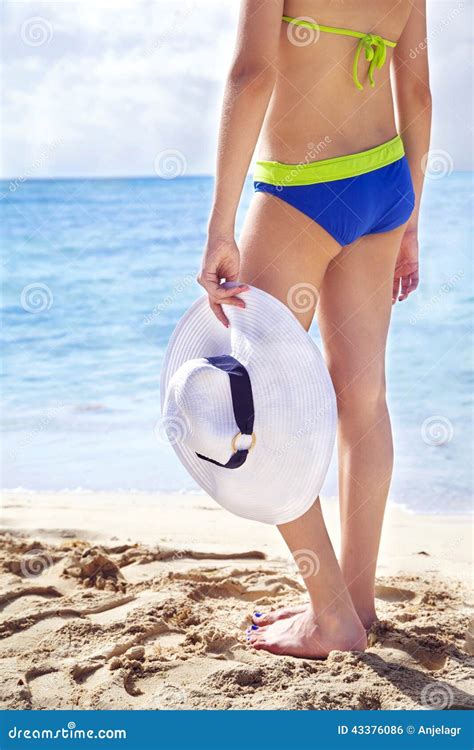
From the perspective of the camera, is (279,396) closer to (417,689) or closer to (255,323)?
(255,323)

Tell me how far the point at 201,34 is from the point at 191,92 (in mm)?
1978

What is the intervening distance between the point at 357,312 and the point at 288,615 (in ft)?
2.86

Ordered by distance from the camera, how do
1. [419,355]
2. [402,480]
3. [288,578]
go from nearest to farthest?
[288,578]
[402,480]
[419,355]

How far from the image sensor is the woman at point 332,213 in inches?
76.9

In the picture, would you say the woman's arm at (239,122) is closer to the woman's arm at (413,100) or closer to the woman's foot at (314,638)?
the woman's arm at (413,100)

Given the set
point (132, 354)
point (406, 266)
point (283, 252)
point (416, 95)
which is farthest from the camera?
point (132, 354)

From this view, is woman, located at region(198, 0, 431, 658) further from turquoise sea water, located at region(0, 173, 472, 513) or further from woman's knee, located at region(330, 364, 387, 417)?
turquoise sea water, located at region(0, 173, 472, 513)

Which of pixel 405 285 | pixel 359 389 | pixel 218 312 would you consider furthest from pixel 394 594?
pixel 218 312

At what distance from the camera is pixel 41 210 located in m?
18.4

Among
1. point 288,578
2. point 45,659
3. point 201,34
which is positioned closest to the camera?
point 45,659

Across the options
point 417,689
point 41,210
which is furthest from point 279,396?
point 41,210

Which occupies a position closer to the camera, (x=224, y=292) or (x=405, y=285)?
(x=224, y=292)

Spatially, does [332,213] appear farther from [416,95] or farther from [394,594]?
[394,594]

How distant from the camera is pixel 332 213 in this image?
2064 mm
